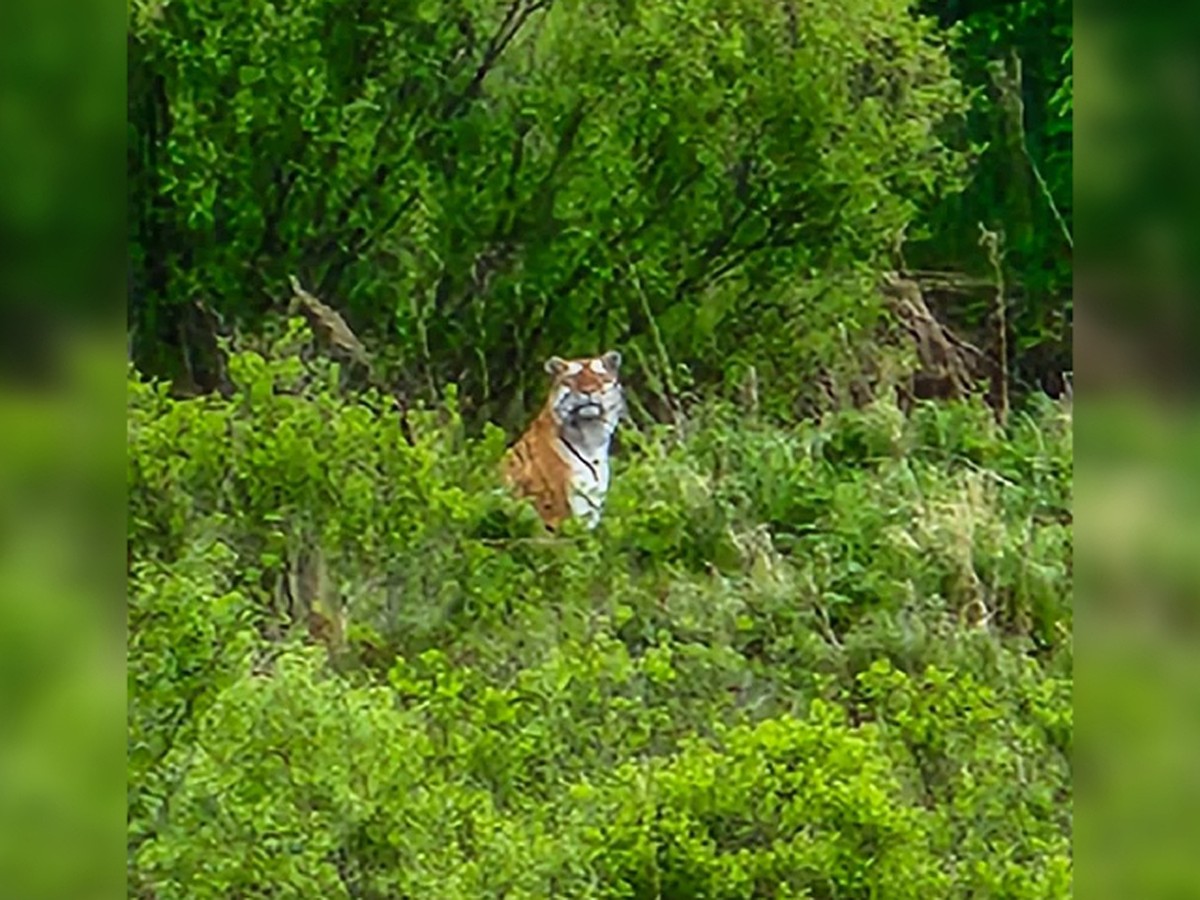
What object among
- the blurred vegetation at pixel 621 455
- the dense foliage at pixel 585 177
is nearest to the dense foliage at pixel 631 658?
the blurred vegetation at pixel 621 455

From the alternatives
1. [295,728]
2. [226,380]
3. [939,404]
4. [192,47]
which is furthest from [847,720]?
[192,47]

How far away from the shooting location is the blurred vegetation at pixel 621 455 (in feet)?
7.10

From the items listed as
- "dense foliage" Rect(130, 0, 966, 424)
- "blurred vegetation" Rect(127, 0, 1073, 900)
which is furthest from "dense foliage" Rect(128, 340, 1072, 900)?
"dense foliage" Rect(130, 0, 966, 424)

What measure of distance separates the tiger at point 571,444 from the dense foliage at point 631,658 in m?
0.03

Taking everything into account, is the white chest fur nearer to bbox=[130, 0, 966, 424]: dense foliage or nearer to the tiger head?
the tiger head

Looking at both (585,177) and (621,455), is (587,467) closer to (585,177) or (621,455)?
(621,455)

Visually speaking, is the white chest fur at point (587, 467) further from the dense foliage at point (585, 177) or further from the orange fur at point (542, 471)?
the dense foliage at point (585, 177)

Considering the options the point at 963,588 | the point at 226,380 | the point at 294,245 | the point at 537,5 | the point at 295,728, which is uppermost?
the point at 537,5

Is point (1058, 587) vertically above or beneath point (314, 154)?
beneath

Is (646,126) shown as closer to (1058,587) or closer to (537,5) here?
(537,5)

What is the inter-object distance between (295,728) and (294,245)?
61 centimetres

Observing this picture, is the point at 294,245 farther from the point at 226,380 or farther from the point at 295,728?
the point at 295,728

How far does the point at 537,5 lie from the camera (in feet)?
7.19

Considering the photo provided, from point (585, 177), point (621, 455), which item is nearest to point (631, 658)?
point (621, 455)
